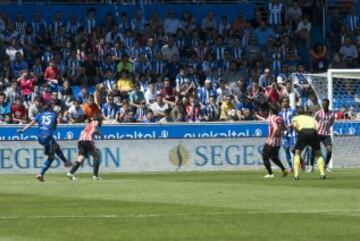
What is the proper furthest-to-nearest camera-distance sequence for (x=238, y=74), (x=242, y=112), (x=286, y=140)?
1. (x=238, y=74)
2. (x=242, y=112)
3. (x=286, y=140)

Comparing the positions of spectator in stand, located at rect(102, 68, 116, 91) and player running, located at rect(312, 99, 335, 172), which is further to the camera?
spectator in stand, located at rect(102, 68, 116, 91)

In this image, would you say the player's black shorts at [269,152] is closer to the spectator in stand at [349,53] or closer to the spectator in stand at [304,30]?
the spectator in stand at [349,53]

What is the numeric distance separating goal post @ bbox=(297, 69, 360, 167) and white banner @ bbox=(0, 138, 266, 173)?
2394 millimetres

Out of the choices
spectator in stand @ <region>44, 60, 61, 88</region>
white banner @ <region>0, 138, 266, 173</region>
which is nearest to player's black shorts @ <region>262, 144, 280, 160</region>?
white banner @ <region>0, 138, 266, 173</region>

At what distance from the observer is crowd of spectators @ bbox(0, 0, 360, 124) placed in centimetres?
3872

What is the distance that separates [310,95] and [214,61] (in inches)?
163

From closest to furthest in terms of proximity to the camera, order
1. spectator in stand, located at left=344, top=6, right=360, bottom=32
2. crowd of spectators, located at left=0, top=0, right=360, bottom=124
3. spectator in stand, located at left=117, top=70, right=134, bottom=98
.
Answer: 1. crowd of spectators, located at left=0, top=0, right=360, bottom=124
2. spectator in stand, located at left=117, top=70, right=134, bottom=98
3. spectator in stand, located at left=344, top=6, right=360, bottom=32

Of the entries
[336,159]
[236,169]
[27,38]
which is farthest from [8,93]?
[336,159]

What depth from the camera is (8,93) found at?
125 feet

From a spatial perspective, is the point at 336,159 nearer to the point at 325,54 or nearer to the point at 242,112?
the point at 242,112

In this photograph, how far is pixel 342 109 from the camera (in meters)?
38.9

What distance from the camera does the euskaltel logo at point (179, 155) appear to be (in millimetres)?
37156

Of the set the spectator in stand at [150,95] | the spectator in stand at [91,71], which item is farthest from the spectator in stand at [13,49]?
the spectator in stand at [150,95]

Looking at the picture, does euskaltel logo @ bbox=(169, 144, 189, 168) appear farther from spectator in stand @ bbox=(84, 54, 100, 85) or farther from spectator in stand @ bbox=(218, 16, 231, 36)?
spectator in stand @ bbox=(218, 16, 231, 36)
